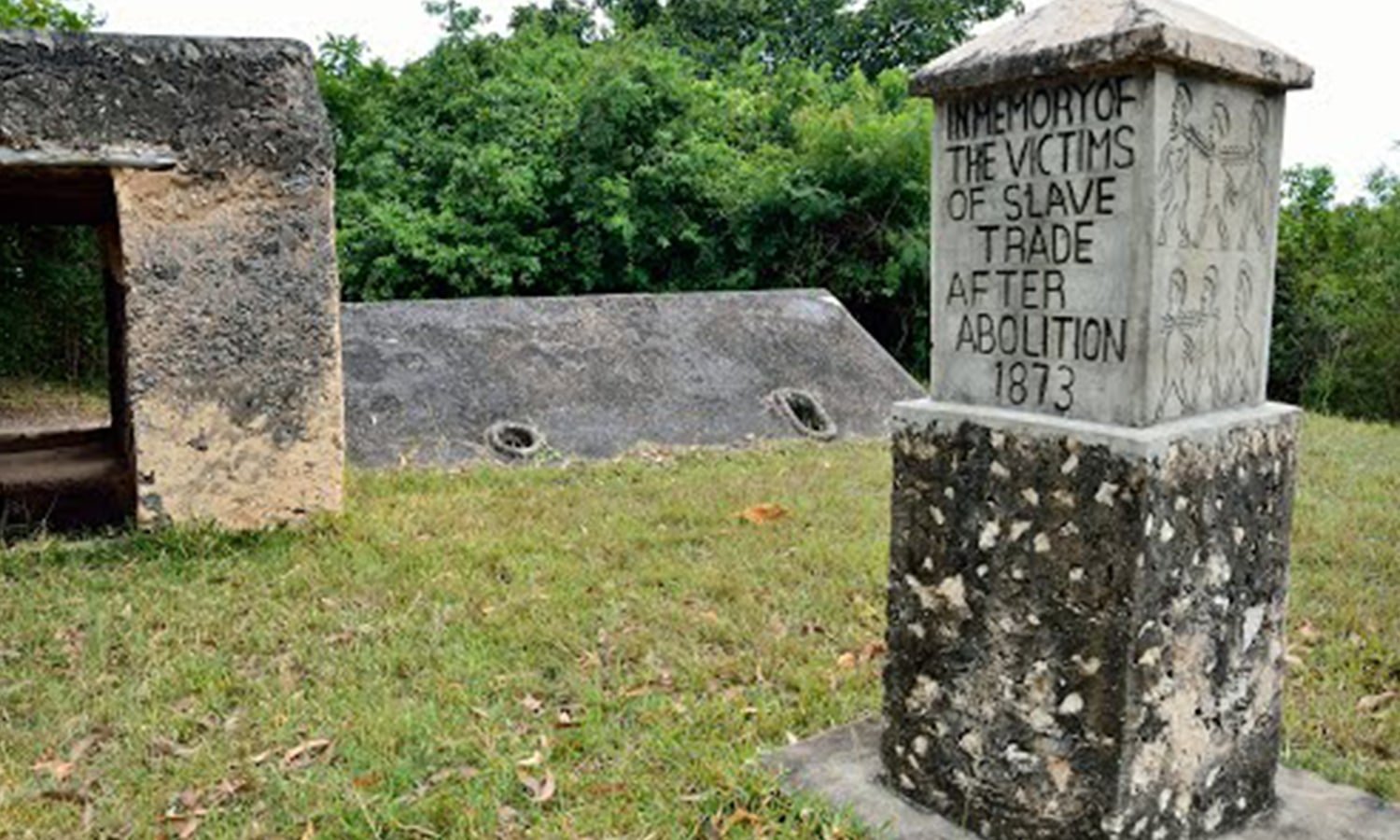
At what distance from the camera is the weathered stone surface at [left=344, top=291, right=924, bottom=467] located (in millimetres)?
8734

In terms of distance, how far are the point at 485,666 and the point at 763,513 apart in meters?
2.66

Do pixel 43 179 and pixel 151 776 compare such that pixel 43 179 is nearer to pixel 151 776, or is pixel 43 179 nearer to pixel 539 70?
pixel 151 776

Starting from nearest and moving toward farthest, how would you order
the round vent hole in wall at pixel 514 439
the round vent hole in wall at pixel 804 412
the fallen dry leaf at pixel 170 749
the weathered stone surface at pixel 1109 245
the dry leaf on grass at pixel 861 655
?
the weathered stone surface at pixel 1109 245 < the fallen dry leaf at pixel 170 749 < the dry leaf on grass at pixel 861 655 < the round vent hole in wall at pixel 514 439 < the round vent hole in wall at pixel 804 412

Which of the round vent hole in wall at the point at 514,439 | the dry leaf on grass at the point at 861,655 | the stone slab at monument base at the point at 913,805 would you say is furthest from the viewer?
the round vent hole in wall at the point at 514,439

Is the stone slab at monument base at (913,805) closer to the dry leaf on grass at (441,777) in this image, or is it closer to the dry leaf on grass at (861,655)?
the dry leaf on grass at (861,655)

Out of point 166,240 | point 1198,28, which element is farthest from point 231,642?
point 1198,28

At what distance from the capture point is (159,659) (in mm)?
4391

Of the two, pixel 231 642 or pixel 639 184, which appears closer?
pixel 231 642

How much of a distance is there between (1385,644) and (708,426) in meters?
5.51

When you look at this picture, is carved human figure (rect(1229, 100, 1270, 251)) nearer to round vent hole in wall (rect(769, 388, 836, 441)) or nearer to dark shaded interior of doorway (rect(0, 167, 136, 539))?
dark shaded interior of doorway (rect(0, 167, 136, 539))

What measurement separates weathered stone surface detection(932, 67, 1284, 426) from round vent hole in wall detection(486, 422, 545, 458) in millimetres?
5696

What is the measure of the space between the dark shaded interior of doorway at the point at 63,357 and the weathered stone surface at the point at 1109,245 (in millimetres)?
4641

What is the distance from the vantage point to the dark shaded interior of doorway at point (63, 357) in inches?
266

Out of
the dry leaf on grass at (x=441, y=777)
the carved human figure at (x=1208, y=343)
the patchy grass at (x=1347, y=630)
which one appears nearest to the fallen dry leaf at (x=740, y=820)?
the dry leaf on grass at (x=441, y=777)
